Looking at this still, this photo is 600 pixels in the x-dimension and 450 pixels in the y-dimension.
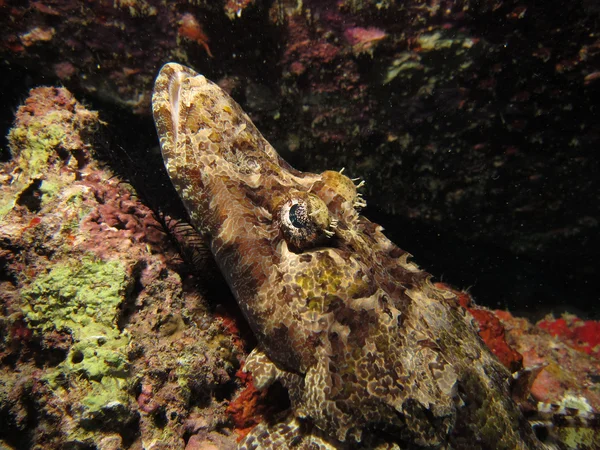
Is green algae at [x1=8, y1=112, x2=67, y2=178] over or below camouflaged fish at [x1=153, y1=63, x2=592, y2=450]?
over

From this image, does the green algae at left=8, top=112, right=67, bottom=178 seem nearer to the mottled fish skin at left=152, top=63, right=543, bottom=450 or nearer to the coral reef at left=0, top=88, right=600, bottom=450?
the coral reef at left=0, top=88, right=600, bottom=450

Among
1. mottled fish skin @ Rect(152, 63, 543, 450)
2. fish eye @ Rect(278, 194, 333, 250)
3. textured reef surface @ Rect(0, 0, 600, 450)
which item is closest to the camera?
textured reef surface @ Rect(0, 0, 600, 450)

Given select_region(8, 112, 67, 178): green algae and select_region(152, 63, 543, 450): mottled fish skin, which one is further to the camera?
select_region(8, 112, 67, 178): green algae

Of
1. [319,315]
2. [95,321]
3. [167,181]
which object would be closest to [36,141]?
[167,181]

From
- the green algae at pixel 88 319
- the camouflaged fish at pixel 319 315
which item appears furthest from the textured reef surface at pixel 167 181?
the camouflaged fish at pixel 319 315

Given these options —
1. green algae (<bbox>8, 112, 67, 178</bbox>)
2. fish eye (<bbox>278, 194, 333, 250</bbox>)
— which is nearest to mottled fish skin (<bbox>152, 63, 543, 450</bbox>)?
fish eye (<bbox>278, 194, 333, 250</bbox>)

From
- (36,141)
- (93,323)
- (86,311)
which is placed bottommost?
(93,323)

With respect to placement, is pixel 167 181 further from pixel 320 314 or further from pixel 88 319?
pixel 320 314
